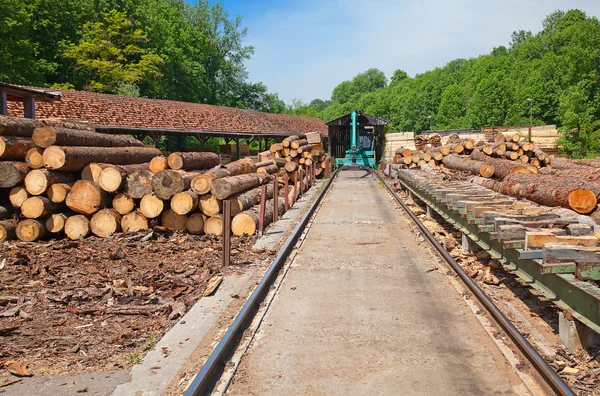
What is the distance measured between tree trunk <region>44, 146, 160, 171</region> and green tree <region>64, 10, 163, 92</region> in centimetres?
2677

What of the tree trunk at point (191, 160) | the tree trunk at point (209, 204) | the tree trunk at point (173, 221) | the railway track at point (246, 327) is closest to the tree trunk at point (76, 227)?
the tree trunk at point (173, 221)

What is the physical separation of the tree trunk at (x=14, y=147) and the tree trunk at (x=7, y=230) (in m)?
1.38

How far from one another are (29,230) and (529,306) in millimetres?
9147

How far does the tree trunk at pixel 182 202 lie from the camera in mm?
10719

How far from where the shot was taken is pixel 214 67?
6925 cm

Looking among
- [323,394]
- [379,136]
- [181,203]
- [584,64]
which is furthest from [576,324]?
[584,64]

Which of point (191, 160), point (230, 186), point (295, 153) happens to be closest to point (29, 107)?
point (191, 160)

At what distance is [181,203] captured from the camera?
1074 cm

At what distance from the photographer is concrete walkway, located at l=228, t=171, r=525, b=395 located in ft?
14.8

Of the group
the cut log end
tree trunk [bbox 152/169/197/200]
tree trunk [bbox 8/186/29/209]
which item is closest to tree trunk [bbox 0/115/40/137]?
tree trunk [bbox 8/186/29/209]

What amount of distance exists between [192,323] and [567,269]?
4.07 metres

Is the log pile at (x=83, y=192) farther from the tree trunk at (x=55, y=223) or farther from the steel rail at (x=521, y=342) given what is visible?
the steel rail at (x=521, y=342)

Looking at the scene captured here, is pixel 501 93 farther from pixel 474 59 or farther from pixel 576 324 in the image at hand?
pixel 576 324

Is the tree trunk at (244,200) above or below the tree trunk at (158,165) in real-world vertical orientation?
below
